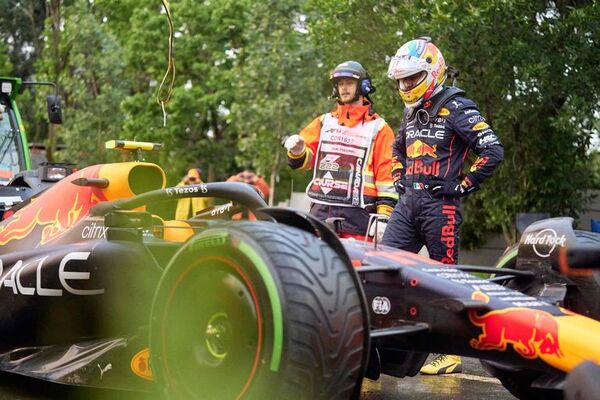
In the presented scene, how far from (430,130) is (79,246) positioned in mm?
2404

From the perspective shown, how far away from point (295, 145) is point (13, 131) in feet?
15.0

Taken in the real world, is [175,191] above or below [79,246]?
above

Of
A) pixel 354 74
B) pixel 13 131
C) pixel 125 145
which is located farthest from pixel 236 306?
pixel 13 131

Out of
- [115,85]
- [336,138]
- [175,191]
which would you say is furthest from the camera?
[115,85]

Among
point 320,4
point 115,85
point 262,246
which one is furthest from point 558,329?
point 115,85

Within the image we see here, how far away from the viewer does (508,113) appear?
14352 millimetres

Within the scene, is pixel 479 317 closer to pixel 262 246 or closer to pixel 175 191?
pixel 262 246

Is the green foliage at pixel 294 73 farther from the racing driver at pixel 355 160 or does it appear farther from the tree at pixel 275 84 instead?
the racing driver at pixel 355 160

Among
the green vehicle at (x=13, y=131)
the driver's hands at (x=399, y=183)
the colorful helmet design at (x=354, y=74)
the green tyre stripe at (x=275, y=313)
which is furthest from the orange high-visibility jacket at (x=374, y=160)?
the green vehicle at (x=13, y=131)

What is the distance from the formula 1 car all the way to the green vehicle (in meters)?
4.55

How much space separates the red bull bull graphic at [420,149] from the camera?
6.18m

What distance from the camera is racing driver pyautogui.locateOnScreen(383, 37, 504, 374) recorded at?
6.05 m

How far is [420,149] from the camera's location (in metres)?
6.23

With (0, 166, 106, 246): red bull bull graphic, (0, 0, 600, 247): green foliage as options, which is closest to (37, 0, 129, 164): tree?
(0, 0, 600, 247): green foliage
